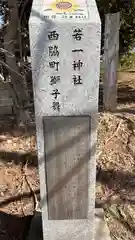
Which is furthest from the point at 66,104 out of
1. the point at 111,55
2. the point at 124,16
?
the point at 124,16

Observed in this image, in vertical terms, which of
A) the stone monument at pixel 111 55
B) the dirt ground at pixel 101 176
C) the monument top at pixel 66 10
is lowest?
the dirt ground at pixel 101 176

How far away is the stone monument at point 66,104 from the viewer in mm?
2133

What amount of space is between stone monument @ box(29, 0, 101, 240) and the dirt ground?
0.92m

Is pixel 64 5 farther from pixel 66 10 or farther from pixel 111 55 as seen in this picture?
pixel 111 55

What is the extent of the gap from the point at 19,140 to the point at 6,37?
59.6 inches

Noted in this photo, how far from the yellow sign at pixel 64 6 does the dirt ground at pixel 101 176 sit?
2383mm

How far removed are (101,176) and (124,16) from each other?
4104mm

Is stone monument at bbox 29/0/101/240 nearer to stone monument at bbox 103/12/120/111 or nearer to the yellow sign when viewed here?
the yellow sign

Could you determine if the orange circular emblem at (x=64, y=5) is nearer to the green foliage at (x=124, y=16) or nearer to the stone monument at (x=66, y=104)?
the stone monument at (x=66, y=104)

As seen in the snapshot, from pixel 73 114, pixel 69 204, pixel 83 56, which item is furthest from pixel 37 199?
pixel 83 56

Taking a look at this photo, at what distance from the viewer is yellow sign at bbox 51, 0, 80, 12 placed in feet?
7.38

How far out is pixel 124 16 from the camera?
23.5 feet

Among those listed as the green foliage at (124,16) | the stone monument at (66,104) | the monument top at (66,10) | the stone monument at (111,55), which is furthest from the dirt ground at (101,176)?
the monument top at (66,10)

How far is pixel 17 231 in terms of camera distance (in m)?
3.59
